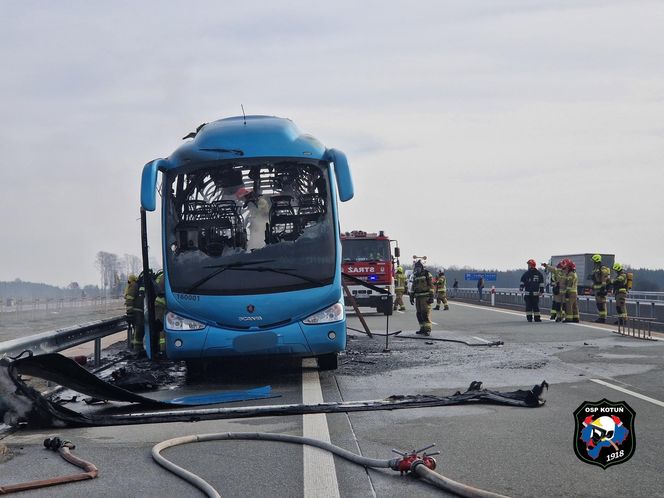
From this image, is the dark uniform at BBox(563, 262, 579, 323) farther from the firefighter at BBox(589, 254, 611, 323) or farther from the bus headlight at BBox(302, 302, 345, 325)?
the bus headlight at BBox(302, 302, 345, 325)

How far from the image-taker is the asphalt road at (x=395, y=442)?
5.77m

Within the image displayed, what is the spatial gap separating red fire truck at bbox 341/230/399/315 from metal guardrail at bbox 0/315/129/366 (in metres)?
14.9

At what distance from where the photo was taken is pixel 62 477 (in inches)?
242

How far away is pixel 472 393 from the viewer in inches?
371

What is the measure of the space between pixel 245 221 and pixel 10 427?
4534mm

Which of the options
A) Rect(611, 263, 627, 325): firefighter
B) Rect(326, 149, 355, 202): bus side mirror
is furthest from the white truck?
Rect(326, 149, 355, 202): bus side mirror

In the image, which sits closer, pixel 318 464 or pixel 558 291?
pixel 318 464

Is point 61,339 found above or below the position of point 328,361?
above

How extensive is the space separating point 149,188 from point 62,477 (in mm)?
6008

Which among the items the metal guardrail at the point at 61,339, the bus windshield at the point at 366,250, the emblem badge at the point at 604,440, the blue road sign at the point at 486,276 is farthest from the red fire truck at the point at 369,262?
the blue road sign at the point at 486,276

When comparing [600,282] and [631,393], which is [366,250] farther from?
[631,393]

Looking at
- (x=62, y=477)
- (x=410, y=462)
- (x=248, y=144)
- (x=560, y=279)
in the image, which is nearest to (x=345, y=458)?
(x=410, y=462)

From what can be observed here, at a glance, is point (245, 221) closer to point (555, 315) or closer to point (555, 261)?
point (555, 315)

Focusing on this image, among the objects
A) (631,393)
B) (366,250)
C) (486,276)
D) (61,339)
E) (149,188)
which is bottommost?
(631,393)
